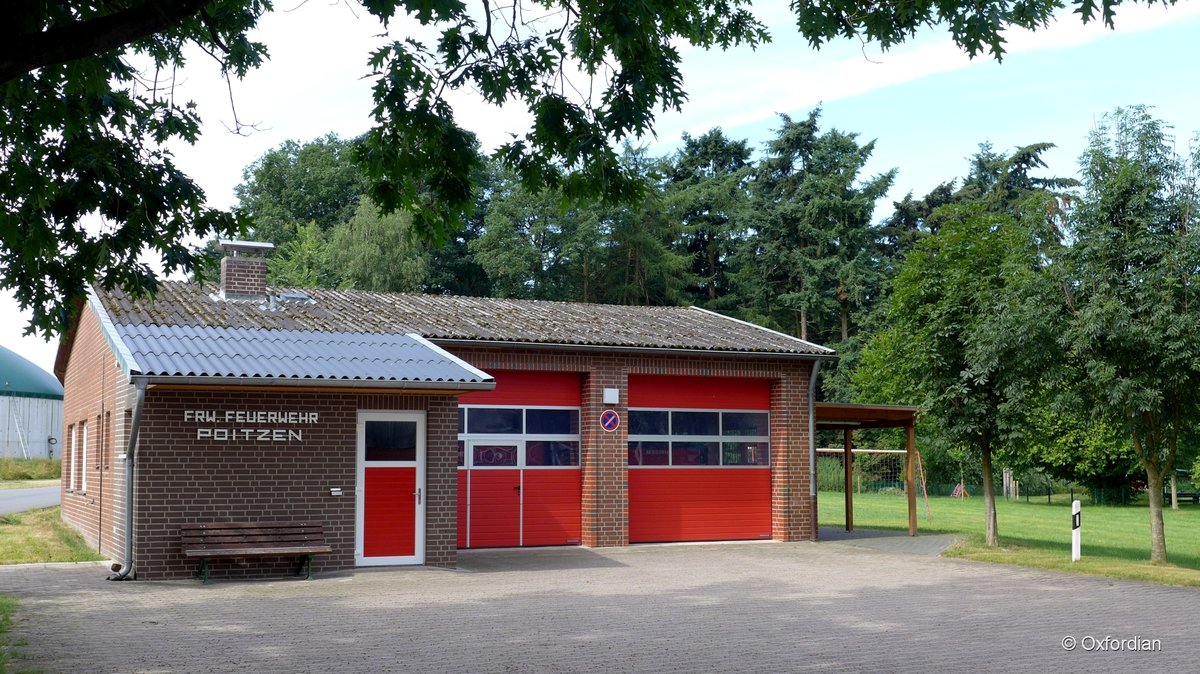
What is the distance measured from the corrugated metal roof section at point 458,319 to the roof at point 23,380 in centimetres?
4715

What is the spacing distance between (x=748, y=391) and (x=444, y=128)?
13.6 meters

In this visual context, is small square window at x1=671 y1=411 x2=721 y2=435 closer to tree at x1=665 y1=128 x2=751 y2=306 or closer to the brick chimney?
the brick chimney

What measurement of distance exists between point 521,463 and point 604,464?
1425 millimetres

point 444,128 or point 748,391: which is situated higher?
point 444,128

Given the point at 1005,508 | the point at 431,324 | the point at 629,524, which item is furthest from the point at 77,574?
the point at 1005,508

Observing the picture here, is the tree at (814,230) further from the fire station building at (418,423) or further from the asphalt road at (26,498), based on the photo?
the asphalt road at (26,498)

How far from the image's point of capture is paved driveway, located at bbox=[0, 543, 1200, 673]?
9.23 meters

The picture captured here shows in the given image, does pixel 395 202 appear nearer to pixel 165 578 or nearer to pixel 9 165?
pixel 9 165

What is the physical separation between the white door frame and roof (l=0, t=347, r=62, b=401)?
51.3 metres

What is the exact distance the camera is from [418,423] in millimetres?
16562

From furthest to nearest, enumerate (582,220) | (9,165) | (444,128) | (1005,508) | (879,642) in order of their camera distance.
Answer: (582,220)
(1005,508)
(879,642)
(9,165)
(444,128)

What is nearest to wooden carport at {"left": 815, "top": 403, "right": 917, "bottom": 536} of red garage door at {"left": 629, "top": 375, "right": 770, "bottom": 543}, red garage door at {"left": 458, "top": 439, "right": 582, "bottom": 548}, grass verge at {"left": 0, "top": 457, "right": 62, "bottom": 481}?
red garage door at {"left": 629, "top": 375, "right": 770, "bottom": 543}

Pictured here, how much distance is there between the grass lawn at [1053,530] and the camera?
672 inches

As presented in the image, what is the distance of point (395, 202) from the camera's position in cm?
882
